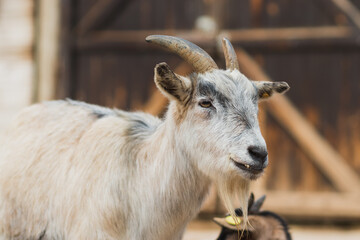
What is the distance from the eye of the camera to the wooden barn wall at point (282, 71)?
8.52 metres

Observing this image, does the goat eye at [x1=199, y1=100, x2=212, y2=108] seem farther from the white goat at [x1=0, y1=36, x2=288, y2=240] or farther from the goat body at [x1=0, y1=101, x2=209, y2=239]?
Answer: the goat body at [x1=0, y1=101, x2=209, y2=239]

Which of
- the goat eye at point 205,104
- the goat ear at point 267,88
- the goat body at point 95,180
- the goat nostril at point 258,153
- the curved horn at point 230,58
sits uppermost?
the curved horn at point 230,58

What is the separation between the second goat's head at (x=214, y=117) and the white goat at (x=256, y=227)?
2.36 feet

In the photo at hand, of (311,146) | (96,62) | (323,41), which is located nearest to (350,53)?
(323,41)

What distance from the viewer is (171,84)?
3.91 meters

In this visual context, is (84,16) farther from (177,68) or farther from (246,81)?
(246,81)

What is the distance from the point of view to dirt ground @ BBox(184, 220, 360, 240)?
8.15m

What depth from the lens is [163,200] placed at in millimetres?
4090

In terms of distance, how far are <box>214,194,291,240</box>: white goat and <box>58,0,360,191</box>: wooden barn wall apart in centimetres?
367

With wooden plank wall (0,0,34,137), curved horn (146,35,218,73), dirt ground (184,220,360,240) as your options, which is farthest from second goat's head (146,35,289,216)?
wooden plank wall (0,0,34,137)

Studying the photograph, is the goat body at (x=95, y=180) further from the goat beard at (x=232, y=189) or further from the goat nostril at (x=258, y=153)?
the goat nostril at (x=258, y=153)

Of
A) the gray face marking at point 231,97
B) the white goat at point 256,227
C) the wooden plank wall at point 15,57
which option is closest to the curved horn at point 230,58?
the gray face marking at point 231,97

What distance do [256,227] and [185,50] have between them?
1.56 metres

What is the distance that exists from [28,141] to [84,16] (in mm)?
4926
